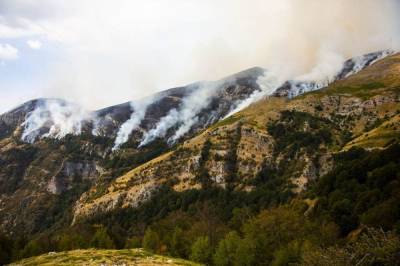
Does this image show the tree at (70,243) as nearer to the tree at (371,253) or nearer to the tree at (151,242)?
the tree at (151,242)

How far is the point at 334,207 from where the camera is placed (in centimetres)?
17850

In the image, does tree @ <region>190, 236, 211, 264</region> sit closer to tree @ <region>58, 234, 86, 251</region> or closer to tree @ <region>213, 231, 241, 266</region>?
tree @ <region>213, 231, 241, 266</region>

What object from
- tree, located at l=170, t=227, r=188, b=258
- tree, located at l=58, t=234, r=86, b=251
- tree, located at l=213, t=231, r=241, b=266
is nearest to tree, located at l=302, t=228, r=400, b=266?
tree, located at l=213, t=231, r=241, b=266

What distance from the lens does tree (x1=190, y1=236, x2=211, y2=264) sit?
133 metres

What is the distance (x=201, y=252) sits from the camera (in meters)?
135

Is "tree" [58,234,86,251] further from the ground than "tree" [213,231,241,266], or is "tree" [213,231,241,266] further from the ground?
"tree" [58,234,86,251]

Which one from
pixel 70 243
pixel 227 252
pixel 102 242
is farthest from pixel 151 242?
pixel 227 252

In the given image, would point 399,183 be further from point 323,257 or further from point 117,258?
point 323,257

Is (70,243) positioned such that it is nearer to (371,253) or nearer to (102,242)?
(102,242)

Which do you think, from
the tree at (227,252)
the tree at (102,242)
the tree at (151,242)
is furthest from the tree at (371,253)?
the tree at (102,242)

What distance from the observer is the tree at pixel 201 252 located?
437 feet

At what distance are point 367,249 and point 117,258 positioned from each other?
153ft

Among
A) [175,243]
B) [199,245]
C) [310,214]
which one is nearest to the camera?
[199,245]

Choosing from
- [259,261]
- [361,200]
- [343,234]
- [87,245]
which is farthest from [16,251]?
[361,200]
